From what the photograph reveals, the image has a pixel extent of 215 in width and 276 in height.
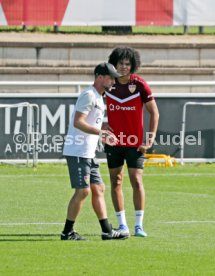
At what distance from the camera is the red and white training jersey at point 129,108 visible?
14.1 metres

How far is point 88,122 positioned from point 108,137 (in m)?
0.29

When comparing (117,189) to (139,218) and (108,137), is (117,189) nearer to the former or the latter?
(139,218)

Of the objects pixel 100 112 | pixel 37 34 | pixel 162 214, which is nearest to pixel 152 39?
pixel 37 34

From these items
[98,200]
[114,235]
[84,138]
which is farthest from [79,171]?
[114,235]

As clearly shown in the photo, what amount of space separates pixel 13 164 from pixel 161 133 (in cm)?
315

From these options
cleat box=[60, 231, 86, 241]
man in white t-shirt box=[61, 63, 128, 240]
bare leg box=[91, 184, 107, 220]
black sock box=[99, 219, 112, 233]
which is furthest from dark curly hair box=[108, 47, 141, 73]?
cleat box=[60, 231, 86, 241]

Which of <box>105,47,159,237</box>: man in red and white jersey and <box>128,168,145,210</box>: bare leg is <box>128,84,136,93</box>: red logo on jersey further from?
<box>128,168,145,210</box>: bare leg

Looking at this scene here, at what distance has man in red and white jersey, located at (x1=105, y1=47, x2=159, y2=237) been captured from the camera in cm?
1401

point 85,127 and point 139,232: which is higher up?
point 85,127

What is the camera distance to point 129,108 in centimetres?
1421

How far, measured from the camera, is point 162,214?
16.3 metres

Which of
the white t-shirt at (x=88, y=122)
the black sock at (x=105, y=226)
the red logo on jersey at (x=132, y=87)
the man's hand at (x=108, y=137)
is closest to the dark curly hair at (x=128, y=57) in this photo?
the red logo on jersey at (x=132, y=87)

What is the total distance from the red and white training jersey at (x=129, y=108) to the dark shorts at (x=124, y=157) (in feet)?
0.27

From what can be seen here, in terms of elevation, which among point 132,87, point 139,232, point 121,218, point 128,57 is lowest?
point 139,232
